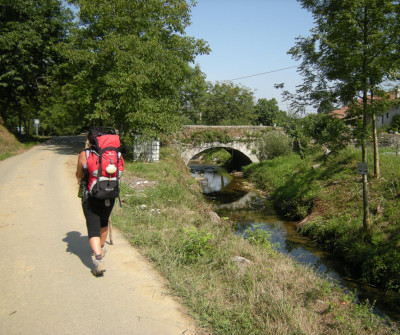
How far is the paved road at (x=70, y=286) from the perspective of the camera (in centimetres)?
309

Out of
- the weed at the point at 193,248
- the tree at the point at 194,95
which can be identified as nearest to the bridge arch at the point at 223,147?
the tree at the point at 194,95

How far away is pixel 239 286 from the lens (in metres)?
3.93

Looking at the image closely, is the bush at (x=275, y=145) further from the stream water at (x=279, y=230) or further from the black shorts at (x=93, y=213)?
the black shorts at (x=93, y=213)

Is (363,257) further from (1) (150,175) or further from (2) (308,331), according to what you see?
(1) (150,175)

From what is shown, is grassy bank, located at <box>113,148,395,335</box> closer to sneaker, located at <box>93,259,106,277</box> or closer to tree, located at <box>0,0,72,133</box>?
sneaker, located at <box>93,259,106,277</box>

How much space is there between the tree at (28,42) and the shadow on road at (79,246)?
511 inches

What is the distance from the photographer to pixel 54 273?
4043mm

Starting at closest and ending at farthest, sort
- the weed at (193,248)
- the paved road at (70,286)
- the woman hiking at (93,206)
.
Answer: the paved road at (70,286), the woman hiking at (93,206), the weed at (193,248)

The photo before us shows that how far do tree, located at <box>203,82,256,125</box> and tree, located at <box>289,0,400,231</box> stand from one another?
92.7ft

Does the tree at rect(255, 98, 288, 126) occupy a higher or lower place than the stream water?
higher

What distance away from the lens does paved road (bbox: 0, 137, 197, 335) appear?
3086mm

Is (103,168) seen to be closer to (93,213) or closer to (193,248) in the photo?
(93,213)

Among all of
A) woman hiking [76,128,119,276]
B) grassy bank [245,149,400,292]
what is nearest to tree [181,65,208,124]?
grassy bank [245,149,400,292]

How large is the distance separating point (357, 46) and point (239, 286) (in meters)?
7.28
